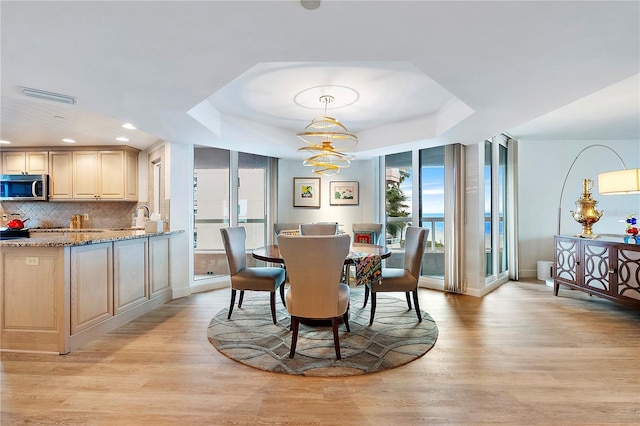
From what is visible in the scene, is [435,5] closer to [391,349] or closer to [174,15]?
[174,15]

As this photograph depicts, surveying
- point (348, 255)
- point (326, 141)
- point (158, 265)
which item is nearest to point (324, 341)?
point (348, 255)

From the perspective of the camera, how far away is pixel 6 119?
12.0 feet

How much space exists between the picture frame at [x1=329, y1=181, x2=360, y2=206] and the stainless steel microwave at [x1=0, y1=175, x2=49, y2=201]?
4.86 meters

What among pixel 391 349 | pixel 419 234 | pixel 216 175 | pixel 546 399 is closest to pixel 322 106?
pixel 419 234

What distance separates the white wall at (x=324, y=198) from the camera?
582 cm

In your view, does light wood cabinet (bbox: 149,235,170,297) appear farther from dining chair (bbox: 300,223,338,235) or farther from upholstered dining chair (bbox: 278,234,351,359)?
upholstered dining chair (bbox: 278,234,351,359)

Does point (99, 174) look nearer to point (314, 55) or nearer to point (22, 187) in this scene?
point (22, 187)

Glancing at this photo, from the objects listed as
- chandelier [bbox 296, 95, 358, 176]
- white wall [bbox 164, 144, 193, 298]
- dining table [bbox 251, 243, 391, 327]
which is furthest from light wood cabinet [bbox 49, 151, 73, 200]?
dining table [bbox 251, 243, 391, 327]

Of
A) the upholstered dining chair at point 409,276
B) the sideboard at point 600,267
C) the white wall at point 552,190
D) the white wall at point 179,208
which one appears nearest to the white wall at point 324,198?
the white wall at point 179,208

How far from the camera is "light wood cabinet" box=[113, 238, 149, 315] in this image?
10.3 feet

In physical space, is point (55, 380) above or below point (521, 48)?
below

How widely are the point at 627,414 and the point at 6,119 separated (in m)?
6.33

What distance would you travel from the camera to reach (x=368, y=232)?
17.1ft

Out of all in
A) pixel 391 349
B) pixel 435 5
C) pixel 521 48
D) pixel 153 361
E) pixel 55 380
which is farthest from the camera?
pixel 391 349
